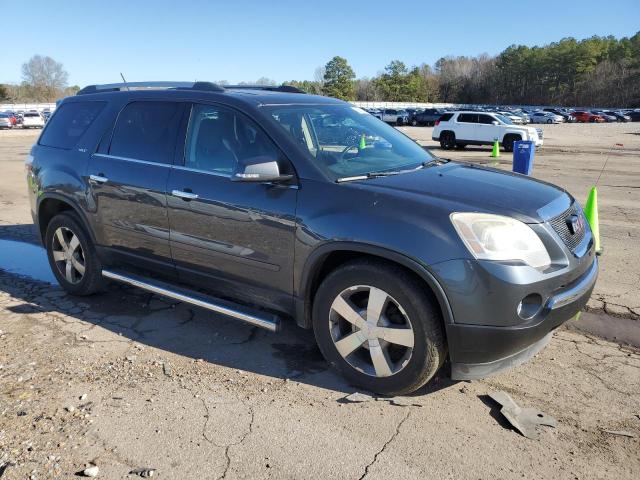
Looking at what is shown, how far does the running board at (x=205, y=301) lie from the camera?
3566mm

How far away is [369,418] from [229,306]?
1319mm

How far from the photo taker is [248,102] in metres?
3.79

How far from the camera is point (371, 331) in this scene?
3174mm

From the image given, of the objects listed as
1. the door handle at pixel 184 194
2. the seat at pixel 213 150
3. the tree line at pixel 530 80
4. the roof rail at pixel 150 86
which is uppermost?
the tree line at pixel 530 80

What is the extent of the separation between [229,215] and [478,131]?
72.5ft

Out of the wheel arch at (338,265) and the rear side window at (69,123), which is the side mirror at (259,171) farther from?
the rear side window at (69,123)

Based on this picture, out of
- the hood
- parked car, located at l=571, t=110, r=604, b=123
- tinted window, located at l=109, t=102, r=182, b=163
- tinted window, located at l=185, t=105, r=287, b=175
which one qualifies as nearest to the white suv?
the hood

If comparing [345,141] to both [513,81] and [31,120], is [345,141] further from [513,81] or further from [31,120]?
[513,81]

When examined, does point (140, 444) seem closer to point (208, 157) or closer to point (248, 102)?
point (208, 157)

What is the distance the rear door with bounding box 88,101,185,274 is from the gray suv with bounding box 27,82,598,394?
0.05ft

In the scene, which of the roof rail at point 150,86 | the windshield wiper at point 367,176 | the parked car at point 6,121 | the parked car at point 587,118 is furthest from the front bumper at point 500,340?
the parked car at point 587,118

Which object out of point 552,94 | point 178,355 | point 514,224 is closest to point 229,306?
point 178,355

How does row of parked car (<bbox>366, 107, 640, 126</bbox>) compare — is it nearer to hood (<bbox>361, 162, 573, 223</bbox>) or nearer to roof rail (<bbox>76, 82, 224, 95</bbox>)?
roof rail (<bbox>76, 82, 224, 95</bbox>)

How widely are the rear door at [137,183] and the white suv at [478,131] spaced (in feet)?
69.4
